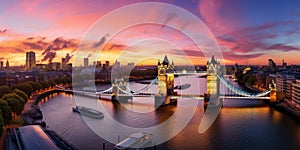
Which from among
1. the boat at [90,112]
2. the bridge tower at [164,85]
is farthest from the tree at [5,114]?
the bridge tower at [164,85]

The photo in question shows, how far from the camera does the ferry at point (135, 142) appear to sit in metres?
6.20

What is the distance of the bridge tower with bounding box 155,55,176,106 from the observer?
43.9ft

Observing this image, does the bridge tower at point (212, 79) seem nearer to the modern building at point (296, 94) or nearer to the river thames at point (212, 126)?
the river thames at point (212, 126)

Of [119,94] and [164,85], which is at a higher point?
[164,85]

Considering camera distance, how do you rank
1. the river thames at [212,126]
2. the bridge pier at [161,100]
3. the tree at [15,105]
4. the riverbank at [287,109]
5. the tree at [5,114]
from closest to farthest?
the river thames at [212,126], the tree at [5,114], the tree at [15,105], the riverbank at [287,109], the bridge pier at [161,100]

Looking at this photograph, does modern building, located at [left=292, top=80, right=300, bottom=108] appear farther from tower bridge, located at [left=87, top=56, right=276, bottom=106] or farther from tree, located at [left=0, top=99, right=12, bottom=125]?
tree, located at [left=0, top=99, right=12, bottom=125]

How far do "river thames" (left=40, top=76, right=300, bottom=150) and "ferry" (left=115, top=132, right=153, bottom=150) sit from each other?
1.30 feet

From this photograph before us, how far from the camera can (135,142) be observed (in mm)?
6430

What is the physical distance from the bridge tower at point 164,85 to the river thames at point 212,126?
51 cm

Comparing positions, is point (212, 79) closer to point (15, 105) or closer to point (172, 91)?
point (172, 91)

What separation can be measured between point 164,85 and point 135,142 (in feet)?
28.1

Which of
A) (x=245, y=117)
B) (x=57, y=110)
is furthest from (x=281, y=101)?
(x=57, y=110)

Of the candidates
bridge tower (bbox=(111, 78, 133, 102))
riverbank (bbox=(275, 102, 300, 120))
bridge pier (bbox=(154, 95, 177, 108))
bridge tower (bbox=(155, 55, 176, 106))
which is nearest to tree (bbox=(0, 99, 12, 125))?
bridge pier (bbox=(154, 95, 177, 108))

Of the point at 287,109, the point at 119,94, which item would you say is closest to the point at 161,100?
the point at 119,94
